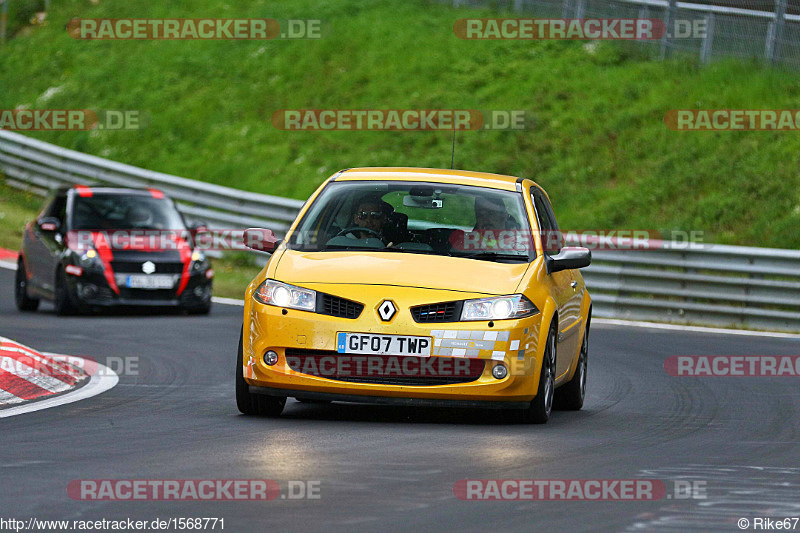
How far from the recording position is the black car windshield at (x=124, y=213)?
754 inches

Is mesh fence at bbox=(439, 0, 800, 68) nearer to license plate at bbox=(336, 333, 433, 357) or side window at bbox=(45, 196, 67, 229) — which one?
side window at bbox=(45, 196, 67, 229)

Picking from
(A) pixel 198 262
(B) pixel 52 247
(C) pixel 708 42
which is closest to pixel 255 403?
(A) pixel 198 262

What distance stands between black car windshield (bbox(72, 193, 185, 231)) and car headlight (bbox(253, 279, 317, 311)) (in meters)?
10.0

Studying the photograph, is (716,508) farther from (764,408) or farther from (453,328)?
(764,408)

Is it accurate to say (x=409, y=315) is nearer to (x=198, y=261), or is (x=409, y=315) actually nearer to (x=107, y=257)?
(x=107, y=257)

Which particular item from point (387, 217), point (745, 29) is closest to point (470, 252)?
point (387, 217)

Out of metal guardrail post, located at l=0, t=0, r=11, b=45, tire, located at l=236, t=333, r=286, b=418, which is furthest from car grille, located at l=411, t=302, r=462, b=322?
metal guardrail post, located at l=0, t=0, r=11, b=45

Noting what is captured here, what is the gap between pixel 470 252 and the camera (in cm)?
971

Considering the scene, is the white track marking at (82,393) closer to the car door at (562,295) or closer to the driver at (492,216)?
the driver at (492,216)

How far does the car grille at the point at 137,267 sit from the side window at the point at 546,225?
26.4ft

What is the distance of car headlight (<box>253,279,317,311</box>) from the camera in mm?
9164

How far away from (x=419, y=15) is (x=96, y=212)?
55.4 feet

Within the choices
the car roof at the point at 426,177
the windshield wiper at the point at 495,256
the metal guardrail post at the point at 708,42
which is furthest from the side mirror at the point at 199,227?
the metal guardrail post at the point at 708,42

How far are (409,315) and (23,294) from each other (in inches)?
437
